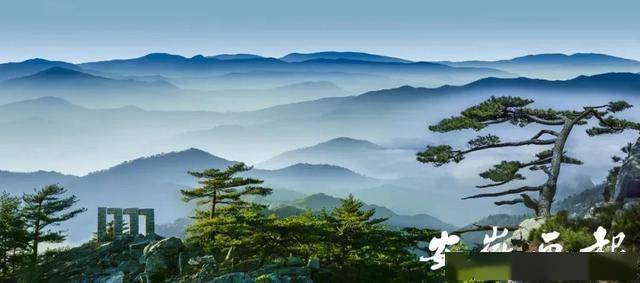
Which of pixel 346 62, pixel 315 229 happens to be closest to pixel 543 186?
pixel 315 229

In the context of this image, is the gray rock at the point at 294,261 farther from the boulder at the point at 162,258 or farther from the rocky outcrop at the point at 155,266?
the boulder at the point at 162,258

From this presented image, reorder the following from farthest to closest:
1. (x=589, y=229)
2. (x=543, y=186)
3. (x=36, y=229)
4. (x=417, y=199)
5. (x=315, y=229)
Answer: (x=417, y=199), (x=36, y=229), (x=315, y=229), (x=543, y=186), (x=589, y=229)

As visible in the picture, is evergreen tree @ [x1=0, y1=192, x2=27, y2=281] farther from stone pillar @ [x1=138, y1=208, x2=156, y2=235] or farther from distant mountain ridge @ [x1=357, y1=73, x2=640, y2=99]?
distant mountain ridge @ [x1=357, y1=73, x2=640, y2=99]

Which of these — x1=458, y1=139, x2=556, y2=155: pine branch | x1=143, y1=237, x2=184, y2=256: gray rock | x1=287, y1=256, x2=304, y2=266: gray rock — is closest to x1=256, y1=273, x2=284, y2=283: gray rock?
x1=287, y1=256, x2=304, y2=266: gray rock

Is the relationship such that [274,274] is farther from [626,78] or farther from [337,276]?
[626,78]

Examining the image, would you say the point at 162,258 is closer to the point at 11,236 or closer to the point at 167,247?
the point at 167,247

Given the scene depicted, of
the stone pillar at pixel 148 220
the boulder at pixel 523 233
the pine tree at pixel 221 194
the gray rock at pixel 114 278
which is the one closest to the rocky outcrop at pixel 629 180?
the boulder at pixel 523 233

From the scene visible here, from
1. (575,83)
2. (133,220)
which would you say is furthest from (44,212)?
(575,83)
